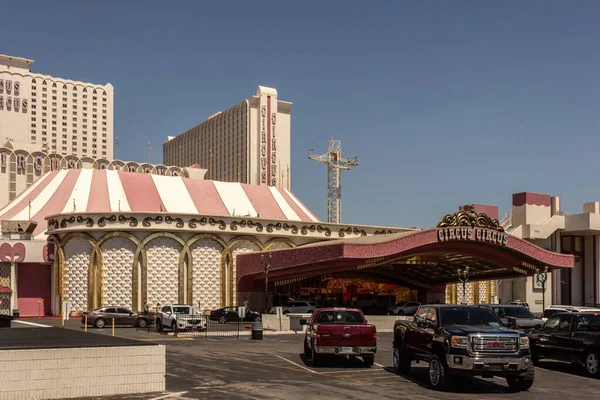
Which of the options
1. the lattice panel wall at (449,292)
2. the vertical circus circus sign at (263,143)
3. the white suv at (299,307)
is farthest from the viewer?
the vertical circus circus sign at (263,143)

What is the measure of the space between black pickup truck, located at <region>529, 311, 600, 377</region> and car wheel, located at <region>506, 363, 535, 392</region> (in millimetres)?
4129

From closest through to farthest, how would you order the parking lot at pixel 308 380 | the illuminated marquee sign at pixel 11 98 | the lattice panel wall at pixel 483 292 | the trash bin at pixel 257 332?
the parking lot at pixel 308 380 < the trash bin at pixel 257 332 < the lattice panel wall at pixel 483 292 < the illuminated marquee sign at pixel 11 98

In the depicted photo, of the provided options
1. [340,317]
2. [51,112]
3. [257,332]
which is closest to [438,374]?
[340,317]

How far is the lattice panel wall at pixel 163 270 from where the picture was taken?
56000mm

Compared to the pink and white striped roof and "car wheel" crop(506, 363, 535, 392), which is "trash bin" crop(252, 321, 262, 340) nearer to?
"car wheel" crop(506, 363, 535, 392)

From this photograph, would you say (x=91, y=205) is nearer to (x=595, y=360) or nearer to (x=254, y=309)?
(x=254, y=309)

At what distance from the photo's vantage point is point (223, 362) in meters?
24.1

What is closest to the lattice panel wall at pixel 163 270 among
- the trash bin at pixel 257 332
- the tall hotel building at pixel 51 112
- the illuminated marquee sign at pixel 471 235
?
the illuminated marquee sign at pixel 471 235

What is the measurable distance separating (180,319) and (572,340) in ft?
73.8

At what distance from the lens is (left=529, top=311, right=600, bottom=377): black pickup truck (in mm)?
21359

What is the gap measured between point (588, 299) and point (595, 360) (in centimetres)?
6869

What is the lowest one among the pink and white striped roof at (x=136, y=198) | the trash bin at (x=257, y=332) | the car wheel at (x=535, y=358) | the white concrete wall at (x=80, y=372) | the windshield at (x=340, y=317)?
the trash bin at (x=257, y=332)

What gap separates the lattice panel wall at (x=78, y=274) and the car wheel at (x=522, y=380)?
4319 centimetres

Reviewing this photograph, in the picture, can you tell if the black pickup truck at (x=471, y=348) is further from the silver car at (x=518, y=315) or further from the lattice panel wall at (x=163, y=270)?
the lattice panel wall at (x=163, y=270)
